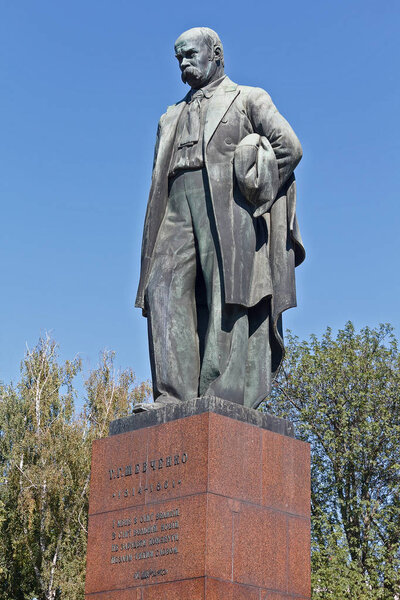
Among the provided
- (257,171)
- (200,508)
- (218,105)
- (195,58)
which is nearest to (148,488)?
(200,508)

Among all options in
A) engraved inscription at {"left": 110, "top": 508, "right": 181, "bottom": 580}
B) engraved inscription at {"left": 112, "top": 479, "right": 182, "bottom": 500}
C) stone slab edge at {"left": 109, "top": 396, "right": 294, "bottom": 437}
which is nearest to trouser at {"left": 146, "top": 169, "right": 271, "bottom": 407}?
stone slab edge at {"left": 109, "top": 396, "right": 294, "bottom": 437}

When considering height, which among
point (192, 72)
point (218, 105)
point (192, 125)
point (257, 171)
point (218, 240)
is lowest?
point (218, 240)

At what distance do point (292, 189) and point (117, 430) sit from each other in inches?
111

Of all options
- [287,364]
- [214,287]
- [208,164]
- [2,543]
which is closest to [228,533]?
[214,287]

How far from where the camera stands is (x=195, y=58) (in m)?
9.31

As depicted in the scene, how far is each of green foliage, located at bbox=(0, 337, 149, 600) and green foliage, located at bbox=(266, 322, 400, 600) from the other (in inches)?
280

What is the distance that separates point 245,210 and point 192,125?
3.24ft

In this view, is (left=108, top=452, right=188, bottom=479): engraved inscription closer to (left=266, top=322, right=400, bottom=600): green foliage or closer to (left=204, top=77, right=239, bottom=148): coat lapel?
(left=204, top=77, right=239, bottom=148): coat lapel

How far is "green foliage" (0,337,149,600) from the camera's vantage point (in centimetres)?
3112

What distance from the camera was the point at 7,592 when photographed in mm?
34531

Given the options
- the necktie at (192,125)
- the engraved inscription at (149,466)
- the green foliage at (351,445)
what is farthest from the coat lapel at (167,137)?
the green foliage at (351,445)

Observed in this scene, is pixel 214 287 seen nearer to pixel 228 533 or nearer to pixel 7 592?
pixel 228 533

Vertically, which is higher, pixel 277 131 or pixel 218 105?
pixel 218 105

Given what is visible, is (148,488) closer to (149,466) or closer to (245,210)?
(149,466)
